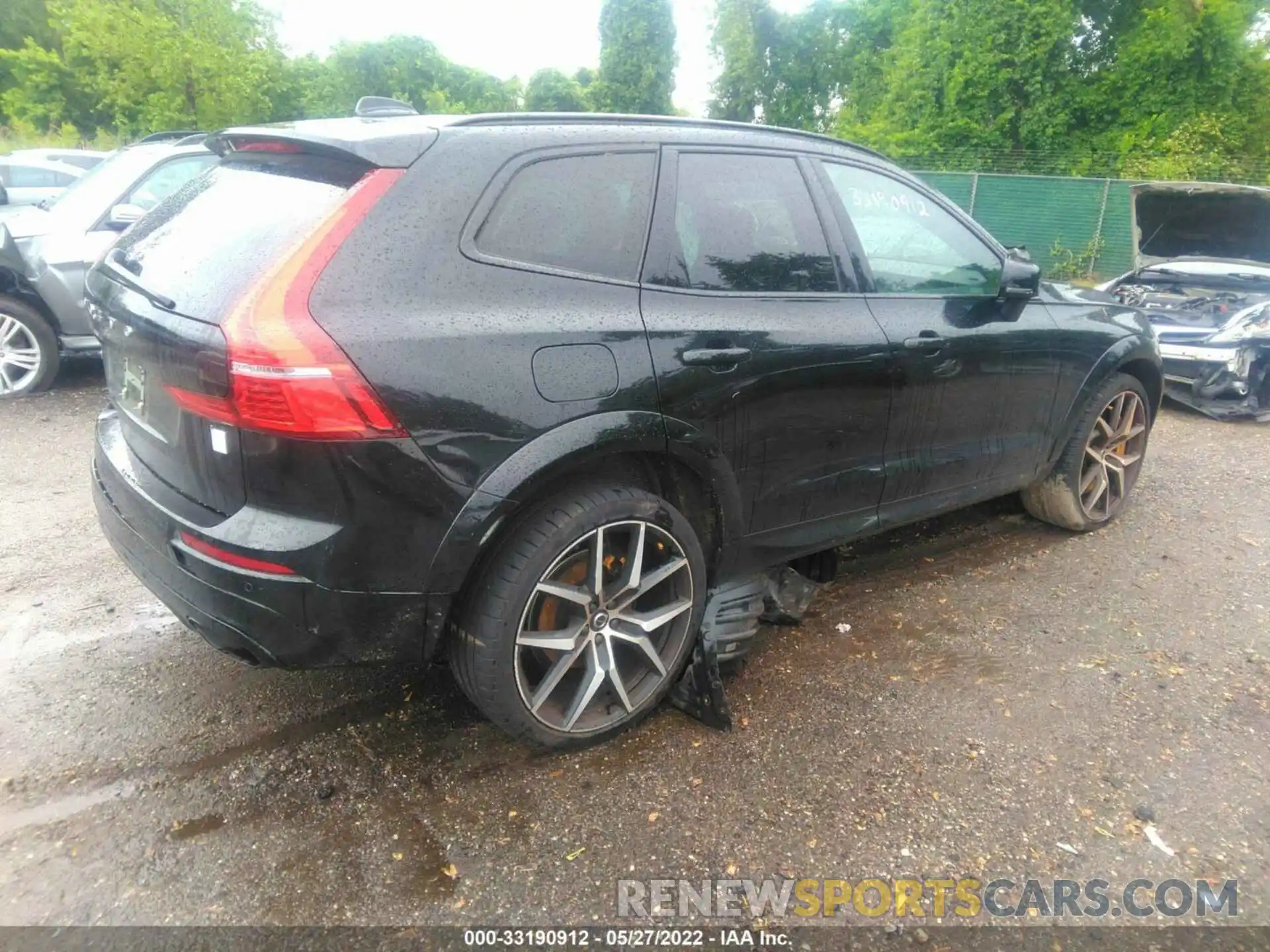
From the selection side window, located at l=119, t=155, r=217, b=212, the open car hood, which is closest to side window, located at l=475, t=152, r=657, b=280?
side window, located at l=119, t=155, r=217, b=212

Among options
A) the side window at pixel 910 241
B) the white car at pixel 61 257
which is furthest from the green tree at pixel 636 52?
the side window at pixel 910 241

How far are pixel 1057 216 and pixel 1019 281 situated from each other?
43.4ft

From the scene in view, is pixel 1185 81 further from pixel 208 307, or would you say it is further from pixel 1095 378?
Result: pixel 208 307

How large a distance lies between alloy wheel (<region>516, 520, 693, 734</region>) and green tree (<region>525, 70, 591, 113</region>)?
37.3 m

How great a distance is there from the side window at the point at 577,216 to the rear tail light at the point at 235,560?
966mm

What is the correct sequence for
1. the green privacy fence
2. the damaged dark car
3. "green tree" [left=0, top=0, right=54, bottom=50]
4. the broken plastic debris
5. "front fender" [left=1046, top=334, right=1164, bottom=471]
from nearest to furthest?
1. the broken plastic debris
2. "front fender" [left=1046, top=334, right=1164, bottom=471]
3. the damaged dark car
4. the green privacy fence
5. "green tree" [left=0, top=0, right=54, bottom=50]

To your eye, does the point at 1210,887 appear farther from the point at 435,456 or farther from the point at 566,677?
the point at 435,456

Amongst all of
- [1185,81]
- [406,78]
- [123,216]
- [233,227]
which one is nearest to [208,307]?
[233,227]

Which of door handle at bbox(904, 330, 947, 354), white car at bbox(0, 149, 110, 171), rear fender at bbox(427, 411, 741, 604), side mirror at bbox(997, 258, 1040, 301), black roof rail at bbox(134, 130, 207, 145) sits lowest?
white car at bbox(0, 149, 110, 171)

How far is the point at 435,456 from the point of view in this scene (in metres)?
2.22

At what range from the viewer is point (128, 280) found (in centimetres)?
260

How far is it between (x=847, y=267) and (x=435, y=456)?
1737 millimetres

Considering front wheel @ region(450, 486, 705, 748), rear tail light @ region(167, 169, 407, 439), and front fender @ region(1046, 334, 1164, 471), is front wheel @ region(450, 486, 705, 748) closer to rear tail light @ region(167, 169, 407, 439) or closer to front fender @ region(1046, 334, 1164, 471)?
rear tail light @ region(167, 169, 407, 439)

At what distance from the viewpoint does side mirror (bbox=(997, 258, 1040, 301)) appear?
11.8 feet
